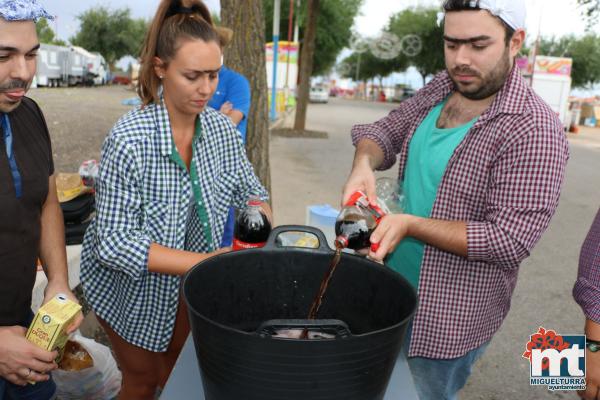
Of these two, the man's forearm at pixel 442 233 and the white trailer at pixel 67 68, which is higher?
the white trailer at pixel 67 68

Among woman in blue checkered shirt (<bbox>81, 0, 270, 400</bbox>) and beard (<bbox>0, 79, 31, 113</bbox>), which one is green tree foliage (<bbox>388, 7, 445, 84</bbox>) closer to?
woman in blue checkered shirt (<bbox>81, 0, 270, 400</bbox>)

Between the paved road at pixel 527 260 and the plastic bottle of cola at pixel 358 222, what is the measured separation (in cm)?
222

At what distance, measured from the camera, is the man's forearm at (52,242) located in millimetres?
1964

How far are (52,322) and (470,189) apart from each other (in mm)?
1370

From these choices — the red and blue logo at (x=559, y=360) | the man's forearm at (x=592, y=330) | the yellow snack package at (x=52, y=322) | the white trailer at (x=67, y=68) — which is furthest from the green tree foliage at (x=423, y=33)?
the yellow snack package at (x=52, y=322)

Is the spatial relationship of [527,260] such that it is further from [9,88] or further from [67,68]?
[67,68]

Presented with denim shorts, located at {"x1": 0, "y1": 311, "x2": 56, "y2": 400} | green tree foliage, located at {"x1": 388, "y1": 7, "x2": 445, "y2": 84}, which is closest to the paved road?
denim shorts, located at {"x1": 0, "y1": 311, "x2": 56, "y2": 400}

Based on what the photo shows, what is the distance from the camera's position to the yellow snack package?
4.80 feet

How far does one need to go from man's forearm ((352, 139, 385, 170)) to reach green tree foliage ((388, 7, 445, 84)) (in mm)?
46734

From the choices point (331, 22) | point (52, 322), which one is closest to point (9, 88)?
point (52, 322)

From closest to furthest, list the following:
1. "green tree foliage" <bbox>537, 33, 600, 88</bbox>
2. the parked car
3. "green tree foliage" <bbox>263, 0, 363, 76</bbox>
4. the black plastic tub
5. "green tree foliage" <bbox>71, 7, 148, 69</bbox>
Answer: the black plastic tub
"green tree foliage" <bbox>263, 0, 363, 76</bbox>
the parked car
"green tree foliage" <bbox>537, 33, 600, 88</bbox>
"green tree foliage" <bbox>71, 7, 148, 69</bbox>

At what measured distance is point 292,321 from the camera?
970 mm

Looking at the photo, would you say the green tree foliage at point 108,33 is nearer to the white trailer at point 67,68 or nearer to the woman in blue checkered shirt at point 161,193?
the white trailer at point 67,68

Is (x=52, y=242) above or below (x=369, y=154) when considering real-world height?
below
